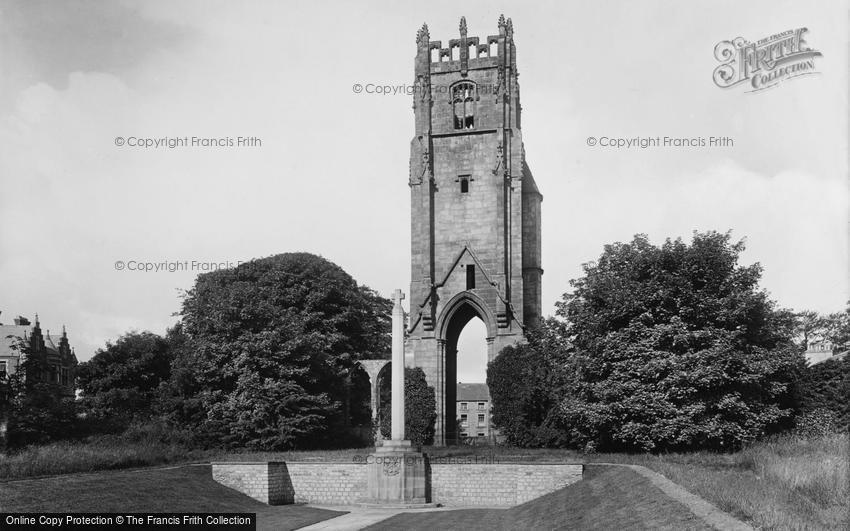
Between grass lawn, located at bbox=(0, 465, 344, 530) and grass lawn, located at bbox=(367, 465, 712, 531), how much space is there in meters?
4.04

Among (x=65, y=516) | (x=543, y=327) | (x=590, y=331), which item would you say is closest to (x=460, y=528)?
(x=65, y=516)

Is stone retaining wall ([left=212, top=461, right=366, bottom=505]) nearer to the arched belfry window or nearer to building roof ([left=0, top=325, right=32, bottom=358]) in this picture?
the arched belfry window

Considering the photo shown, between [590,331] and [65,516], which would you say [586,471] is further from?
[65,516]

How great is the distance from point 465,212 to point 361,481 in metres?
18.3

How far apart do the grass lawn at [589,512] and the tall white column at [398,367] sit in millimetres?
4152

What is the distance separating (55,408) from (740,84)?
3188 centimetres

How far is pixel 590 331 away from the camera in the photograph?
3525 centimetres

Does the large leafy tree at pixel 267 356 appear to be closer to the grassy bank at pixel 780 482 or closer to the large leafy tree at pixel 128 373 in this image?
the large leafy tree at pixel 128 373

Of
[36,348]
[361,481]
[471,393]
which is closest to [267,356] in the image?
[361,481]

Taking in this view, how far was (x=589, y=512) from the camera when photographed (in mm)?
22047

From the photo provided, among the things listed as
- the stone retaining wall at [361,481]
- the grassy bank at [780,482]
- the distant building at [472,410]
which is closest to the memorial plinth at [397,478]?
the stone retaining wall at [361,481]

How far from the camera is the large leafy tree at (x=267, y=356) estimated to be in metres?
41.8

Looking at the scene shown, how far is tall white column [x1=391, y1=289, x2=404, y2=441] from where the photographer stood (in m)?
32.2

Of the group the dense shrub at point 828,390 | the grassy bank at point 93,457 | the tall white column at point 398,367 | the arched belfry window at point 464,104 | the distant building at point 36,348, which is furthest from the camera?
the distant building at point 36,348
